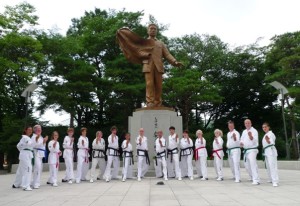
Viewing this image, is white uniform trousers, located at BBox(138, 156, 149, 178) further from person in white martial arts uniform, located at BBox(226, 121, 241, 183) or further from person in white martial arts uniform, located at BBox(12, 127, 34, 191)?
person in white martial arts uniform, located at BBox(12, 127, 34, 191)

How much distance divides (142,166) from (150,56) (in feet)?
15.5

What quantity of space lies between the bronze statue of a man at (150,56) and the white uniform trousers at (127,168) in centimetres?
308

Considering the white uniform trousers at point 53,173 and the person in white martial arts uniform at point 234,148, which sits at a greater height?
the person in white martial arts uniform at point 234,148

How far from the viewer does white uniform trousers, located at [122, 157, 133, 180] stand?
10.8 metres

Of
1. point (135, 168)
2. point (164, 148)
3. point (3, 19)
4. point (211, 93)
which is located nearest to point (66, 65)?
point (3, 19)

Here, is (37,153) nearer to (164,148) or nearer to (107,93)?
(164,148)

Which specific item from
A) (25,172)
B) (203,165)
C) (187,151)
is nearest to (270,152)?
(203,165)

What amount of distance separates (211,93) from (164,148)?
1638 centimetres

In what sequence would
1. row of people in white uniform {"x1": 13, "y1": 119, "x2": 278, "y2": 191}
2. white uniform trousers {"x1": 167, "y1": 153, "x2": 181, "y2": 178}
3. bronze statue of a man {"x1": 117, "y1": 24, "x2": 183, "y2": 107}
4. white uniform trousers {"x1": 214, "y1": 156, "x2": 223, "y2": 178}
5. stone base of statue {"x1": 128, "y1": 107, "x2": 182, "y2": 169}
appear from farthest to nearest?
1. bronze statue of a man {"x1": 117, "y1": 24, "x2": 183, "y2": 107}
2. stone base of statue {"x1": 128, "y1": 107, "x2": 182, "y2": 169}
3. white uniform trousers {"x1": 167, "y1": 153, "x2": 181, "y2": 178}
4. white uniform trousers {"x1": 214, "y1": 156, "x2": 223, "y2": 178}
5. row of people in white uniform {"x1": 13, "y1": 119, "x2": 278, "y2": 191}

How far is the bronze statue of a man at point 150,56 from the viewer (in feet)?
44.1

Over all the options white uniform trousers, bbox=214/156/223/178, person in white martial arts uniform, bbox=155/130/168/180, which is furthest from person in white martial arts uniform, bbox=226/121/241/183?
person in white martial arts uniform, bbox=155/130/168/180

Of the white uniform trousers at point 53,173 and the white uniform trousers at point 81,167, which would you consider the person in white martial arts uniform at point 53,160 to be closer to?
the white uniform trousers at point 53,173

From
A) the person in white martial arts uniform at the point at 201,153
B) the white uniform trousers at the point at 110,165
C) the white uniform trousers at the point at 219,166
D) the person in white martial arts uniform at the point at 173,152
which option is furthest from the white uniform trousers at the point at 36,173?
the white uniform trousers at the point at 219,166

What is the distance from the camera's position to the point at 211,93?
26.6 m
